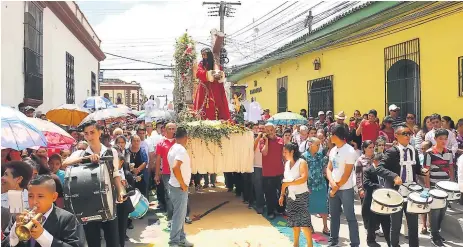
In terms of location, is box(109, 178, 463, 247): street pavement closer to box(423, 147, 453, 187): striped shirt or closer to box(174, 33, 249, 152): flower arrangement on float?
box(423, 147, 453, 187): striped shirt

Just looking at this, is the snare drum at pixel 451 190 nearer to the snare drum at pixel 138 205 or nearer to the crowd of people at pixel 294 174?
the crowd of people at pixel 294 174

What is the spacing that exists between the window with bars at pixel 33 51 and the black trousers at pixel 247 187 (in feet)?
19.2

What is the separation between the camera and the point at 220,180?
39.7 ft

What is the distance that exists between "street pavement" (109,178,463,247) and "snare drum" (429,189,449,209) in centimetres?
71

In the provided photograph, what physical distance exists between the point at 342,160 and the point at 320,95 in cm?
1073

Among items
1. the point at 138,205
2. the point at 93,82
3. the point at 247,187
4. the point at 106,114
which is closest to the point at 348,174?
the point at 138,205

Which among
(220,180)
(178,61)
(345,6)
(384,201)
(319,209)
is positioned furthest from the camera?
(345,6)

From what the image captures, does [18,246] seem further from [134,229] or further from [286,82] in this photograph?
[286,82]

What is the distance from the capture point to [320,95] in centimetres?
1599

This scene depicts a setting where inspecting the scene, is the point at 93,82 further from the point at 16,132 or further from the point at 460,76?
the point at 16,132

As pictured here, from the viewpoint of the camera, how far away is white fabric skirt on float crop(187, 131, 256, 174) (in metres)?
7.78

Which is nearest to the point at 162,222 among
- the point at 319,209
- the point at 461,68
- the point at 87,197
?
the point at 319,209

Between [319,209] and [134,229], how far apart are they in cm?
310

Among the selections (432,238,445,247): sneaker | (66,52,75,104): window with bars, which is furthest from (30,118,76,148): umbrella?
(66,52,75,104): window with bars
